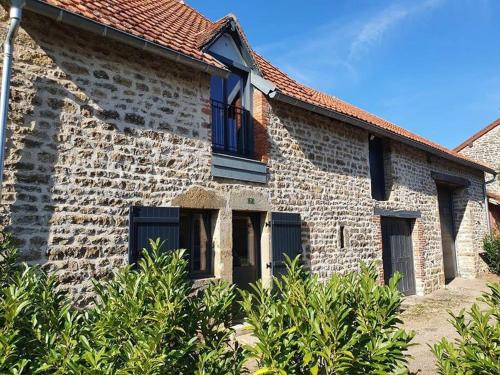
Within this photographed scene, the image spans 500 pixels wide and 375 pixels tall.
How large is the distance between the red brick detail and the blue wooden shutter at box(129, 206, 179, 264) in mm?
2209

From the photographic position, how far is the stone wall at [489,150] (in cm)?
1809

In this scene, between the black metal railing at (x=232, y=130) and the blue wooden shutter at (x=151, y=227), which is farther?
the black metal railing at (x=232, y=130)

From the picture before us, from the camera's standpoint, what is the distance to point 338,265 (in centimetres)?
819

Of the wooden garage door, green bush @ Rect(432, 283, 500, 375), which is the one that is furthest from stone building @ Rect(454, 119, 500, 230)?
green bush @ Rect(432, 283, 500, 375)

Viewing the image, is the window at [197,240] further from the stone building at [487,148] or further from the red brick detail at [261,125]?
the stone building at [487,148]

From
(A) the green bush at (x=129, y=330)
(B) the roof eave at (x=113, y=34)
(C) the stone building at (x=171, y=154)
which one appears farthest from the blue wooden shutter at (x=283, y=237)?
(A) the green bush at (x=129, y=330)

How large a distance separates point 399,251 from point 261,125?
19.5 feet

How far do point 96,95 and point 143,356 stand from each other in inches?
150

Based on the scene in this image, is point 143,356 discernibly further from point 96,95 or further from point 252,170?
point 252,170

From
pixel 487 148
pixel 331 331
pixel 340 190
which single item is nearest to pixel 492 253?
pixel 487 148

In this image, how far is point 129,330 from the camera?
8.69 ft

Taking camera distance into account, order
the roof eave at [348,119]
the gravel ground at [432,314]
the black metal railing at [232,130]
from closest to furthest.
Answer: the gravel ground at [432,314], the black metal railing at [232,130], the roof eave at [348,119]

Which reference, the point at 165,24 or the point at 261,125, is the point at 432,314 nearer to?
the point at 261,125

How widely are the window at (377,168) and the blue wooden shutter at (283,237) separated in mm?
3665
